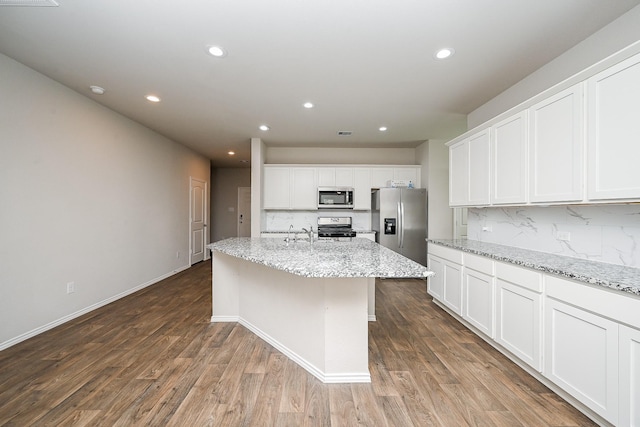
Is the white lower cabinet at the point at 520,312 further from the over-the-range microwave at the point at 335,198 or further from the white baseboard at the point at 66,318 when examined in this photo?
the white baseboard at the point at 66,318

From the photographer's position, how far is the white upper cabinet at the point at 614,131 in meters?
1.50

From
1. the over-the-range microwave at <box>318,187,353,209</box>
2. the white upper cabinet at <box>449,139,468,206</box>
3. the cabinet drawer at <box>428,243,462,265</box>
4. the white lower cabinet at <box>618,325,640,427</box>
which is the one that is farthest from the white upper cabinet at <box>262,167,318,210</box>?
the white lower cabinet at <box>618,325,640,427</box>

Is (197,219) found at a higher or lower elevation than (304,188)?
lower

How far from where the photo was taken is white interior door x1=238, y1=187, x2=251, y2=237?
798 cm

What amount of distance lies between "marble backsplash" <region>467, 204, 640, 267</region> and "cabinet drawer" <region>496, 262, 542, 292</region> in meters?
0.55

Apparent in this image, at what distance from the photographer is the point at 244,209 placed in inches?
316

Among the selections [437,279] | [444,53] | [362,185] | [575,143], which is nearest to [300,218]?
[362,185]

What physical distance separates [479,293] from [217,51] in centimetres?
323

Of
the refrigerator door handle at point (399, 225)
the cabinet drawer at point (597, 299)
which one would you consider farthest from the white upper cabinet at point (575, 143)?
the refrigerator door handle at point (399, 225)

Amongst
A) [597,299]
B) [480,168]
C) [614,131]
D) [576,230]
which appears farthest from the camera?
[480,168]

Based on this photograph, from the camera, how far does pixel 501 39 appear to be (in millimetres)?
2066

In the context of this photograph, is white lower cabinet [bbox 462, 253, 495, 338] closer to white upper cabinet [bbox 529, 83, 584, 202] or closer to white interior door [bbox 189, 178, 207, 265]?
white upper cabinet [bbox 529, 83, 584, 202]

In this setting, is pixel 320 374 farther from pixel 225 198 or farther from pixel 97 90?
pixel 225 198

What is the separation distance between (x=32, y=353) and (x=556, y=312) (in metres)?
4.09
